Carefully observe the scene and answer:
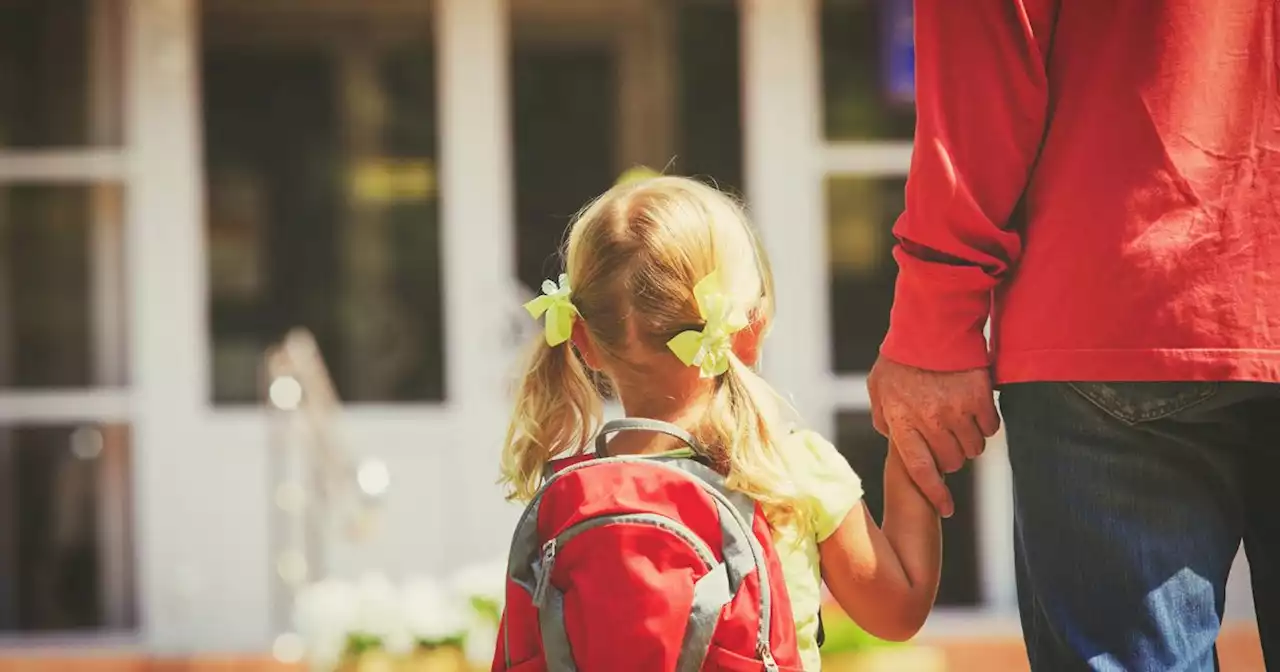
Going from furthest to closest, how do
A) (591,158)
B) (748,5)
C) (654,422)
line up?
(591,158), (748,5), (654,422)

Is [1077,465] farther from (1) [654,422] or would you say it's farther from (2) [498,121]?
(2) [498,121]

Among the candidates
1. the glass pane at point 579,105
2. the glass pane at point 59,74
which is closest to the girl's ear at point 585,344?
the glass pane at point 59,74

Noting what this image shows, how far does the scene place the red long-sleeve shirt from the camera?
5.10 feet

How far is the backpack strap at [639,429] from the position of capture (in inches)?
68.1

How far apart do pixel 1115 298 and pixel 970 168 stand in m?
0.22

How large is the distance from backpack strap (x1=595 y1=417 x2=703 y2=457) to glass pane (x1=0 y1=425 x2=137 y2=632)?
412 centimetres

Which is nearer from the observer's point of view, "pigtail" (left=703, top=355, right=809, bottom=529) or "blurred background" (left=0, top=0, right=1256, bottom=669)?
"pigtail" (left=703, top=355, right=809, bottom=529)

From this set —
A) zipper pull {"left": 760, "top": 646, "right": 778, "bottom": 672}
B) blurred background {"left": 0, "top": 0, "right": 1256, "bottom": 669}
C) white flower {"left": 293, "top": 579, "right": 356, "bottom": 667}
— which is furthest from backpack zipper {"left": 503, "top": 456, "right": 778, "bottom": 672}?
blurred background {"left": 0, "top": 0, "right": 1256, "bottom": 669}

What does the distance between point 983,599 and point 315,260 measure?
3.22m

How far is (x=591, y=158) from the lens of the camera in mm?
6418

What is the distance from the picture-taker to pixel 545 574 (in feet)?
5.38

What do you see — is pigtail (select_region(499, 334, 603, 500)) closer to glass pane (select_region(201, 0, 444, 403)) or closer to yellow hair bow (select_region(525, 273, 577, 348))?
yellow hair bow (select_region(525, 273, 577, 348))

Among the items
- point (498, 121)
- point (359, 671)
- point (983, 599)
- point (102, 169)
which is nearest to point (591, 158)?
point (498, 121)

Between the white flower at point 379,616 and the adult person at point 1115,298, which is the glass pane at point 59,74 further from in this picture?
the adult person at point 1115,298
